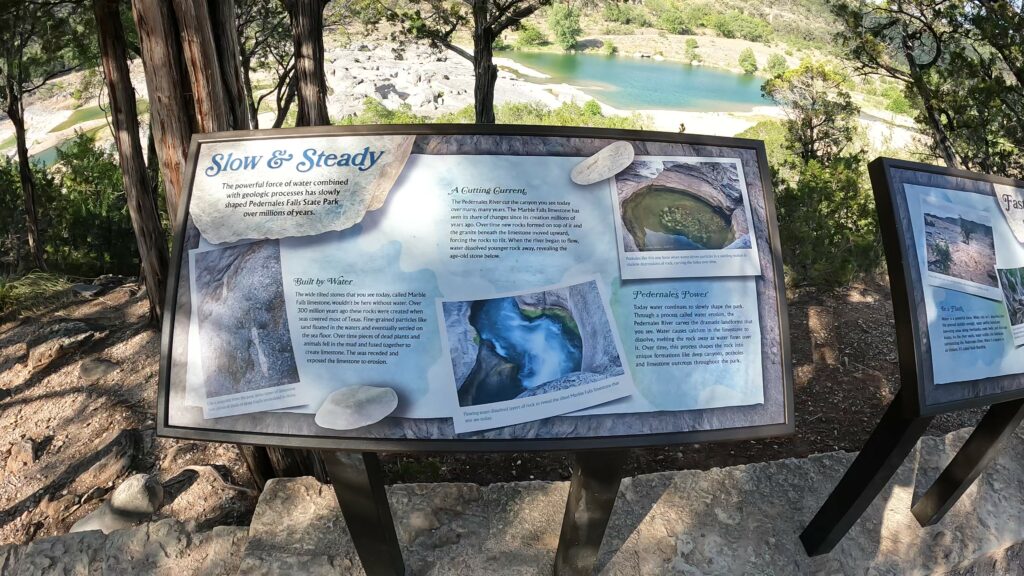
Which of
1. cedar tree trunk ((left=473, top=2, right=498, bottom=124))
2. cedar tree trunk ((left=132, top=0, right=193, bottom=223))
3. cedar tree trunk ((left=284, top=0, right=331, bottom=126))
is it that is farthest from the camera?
cedar tree trunk ((left=473, top=2, right=498, bottom=124))

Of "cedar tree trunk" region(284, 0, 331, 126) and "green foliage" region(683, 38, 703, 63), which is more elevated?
"cedar tree trunk" region(284, 0, 331, 126)

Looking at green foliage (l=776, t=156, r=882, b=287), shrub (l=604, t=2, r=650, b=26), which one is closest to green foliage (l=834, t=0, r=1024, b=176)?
green foliage (l=776, t=156, r=882, b=287)

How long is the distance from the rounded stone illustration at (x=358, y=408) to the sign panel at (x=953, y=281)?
1032mm

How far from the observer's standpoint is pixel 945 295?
1208 millimetres

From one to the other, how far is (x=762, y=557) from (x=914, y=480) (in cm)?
66

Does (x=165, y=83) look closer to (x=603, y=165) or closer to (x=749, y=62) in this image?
(x=603, y=165)

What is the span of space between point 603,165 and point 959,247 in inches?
32.3

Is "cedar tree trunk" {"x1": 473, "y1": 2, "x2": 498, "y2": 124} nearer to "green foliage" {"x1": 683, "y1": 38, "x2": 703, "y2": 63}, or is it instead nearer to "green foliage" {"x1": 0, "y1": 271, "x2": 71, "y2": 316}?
"green foliage" {"x1": 0, "y1": 271, "x2": 71, "y2": 316}

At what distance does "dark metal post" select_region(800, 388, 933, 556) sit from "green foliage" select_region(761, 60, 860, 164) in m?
5.74

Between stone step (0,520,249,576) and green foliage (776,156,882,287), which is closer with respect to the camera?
stone step (0,520,249,576)

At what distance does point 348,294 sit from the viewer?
103cm

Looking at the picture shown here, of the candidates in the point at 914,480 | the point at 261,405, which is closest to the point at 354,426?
the point at 261,405

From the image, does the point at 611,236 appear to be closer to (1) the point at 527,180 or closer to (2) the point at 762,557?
(1) the point at 527,180

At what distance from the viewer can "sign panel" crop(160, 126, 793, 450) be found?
1016 mm
